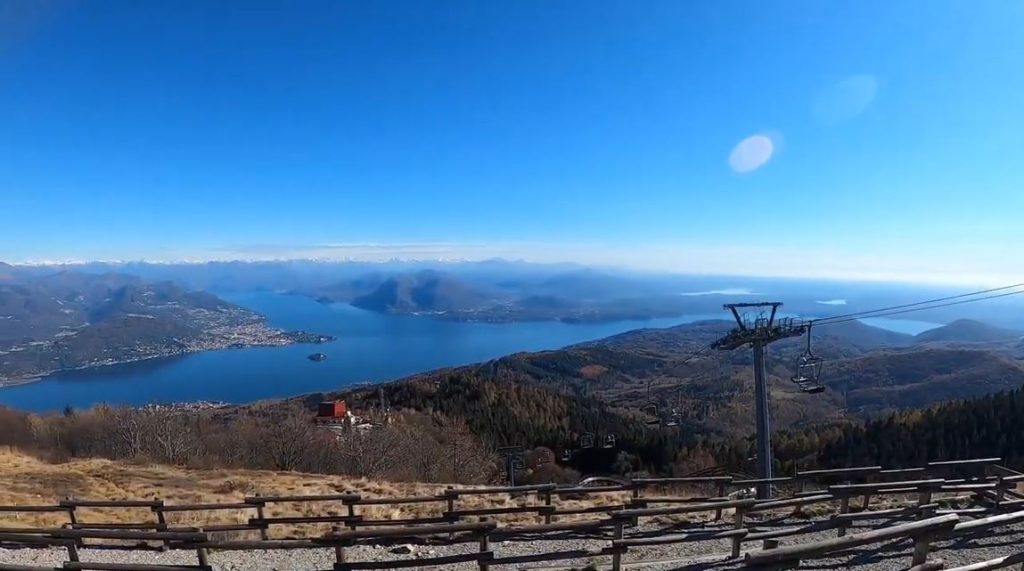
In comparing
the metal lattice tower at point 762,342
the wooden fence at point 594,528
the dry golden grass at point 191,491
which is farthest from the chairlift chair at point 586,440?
the wooden fence at point 594,528

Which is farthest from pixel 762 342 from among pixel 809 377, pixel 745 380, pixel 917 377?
pixel 917 377

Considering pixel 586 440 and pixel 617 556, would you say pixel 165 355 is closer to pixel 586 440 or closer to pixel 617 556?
pixel 586 440

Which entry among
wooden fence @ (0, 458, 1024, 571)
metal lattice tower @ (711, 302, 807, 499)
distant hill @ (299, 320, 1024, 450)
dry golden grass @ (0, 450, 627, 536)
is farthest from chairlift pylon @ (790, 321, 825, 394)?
distant hill @ (299, 320, 1024, 450)

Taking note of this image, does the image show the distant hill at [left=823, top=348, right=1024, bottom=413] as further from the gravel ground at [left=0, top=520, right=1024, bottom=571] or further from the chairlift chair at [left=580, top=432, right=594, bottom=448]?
the gravel ground at [left=0, top=520, right=1024, bottom=571]

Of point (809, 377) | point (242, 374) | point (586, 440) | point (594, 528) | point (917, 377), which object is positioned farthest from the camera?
point (917, 377)

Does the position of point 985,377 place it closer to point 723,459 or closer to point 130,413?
point 723,459

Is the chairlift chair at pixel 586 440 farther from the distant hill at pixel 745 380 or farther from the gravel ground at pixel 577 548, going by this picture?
the distant hill at pixel 745 380
